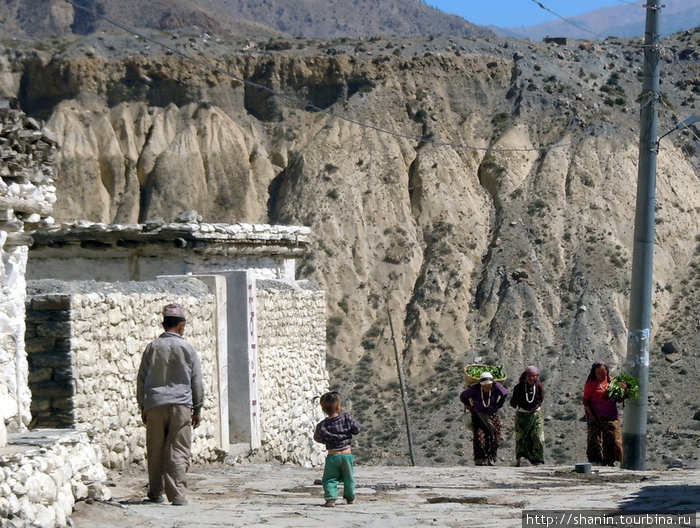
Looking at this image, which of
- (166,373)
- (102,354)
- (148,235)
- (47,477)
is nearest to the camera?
(47,477)

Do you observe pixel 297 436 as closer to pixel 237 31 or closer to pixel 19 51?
pixel 19 51

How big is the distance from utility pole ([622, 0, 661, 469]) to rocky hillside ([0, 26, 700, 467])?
2234cm

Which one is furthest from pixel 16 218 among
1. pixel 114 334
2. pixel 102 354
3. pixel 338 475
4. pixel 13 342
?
pixel 338 475

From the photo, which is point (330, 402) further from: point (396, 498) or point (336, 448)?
point (396, 498)

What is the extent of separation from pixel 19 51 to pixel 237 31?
136ft

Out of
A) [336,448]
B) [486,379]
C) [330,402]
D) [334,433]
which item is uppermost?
[330,402]

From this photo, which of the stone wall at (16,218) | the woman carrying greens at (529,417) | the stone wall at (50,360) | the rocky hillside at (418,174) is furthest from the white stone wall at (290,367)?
the rocky hillside at (418,174)

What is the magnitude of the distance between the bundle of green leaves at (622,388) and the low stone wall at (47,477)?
741 cm

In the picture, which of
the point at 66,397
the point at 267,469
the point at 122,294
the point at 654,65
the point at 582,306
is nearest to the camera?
the point at 66,397

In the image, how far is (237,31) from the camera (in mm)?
89312

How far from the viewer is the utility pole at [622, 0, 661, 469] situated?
14883 millimetres

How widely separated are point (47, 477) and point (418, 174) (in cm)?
3881

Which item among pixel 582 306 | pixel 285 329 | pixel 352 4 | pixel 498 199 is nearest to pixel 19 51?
pixel 498 199

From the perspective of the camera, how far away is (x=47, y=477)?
7223mm
